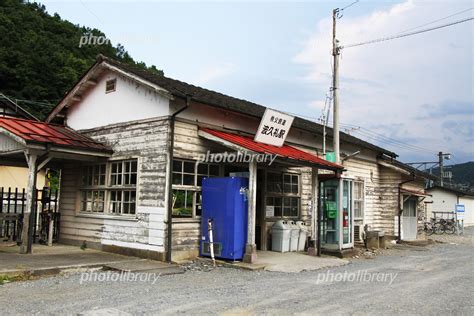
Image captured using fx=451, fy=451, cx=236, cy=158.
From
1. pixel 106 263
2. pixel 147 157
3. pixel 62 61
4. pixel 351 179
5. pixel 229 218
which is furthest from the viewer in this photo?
pixel 62 61

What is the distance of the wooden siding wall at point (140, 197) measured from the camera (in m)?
10.9

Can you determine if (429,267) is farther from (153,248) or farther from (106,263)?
(106,263)

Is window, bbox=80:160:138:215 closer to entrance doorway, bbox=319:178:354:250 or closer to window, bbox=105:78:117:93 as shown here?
window, bbox=105:78:117:93

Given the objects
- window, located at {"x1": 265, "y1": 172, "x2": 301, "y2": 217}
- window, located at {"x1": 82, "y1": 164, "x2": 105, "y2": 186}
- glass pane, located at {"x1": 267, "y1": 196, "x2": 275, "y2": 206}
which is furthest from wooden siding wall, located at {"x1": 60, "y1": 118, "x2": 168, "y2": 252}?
glass pane, located at {"x1": 267, "y1": 196, "x2": 275, "y2": 206}

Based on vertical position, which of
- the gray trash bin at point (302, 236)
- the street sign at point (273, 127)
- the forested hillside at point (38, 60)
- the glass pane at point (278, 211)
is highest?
the forested hillside at point (38, 60)

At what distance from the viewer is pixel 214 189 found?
36.2 feet

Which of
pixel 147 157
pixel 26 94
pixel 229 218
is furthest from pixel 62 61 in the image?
pixel 229 218

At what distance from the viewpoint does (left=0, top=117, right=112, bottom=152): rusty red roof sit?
10883 millimetres

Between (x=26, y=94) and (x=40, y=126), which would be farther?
(x=26, y=94)

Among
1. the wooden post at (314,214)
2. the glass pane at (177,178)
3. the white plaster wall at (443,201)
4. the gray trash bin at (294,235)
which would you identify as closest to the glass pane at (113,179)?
the glass pane at (177,178)

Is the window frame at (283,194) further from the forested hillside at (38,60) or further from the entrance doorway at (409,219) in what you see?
the forested hillside at (38,60)

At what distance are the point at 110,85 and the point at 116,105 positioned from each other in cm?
75

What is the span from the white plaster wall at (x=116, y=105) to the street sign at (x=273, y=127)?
2.56 meters

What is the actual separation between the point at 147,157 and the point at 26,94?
24.8 metres
